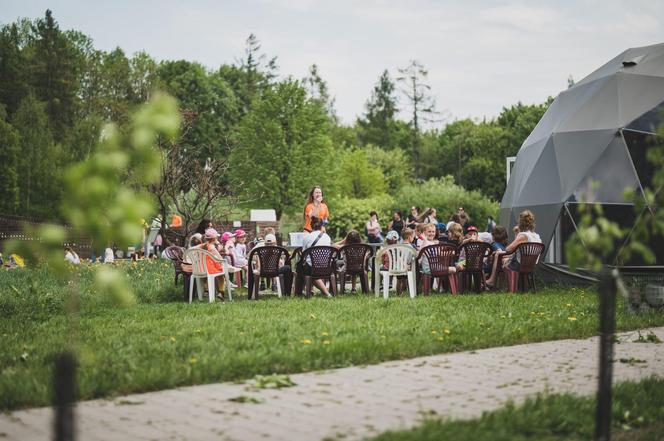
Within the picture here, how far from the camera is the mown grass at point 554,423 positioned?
4691 mm

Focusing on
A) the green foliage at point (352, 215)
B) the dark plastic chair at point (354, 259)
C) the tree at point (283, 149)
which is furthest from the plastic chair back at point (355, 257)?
the tree at point (283, 149)

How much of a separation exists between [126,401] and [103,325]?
431cm

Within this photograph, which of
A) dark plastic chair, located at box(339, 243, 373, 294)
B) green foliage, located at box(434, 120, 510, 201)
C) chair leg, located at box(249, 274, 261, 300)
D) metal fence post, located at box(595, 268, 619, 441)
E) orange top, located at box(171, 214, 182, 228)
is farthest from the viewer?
green foliage, located at box(434, 120, 510, 201)

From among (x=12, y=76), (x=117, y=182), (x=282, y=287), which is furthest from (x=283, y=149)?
(x=117, y=182)

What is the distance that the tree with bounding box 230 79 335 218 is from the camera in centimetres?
4928


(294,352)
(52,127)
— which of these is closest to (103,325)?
(294,352)

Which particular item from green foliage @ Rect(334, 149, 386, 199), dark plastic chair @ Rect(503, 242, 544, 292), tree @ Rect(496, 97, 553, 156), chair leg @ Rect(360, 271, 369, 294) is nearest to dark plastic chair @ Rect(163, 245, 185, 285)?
chair leg @ Rect(360, 271, 369, 294)

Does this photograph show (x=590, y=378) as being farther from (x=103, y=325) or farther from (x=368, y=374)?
(x=103, y=325)

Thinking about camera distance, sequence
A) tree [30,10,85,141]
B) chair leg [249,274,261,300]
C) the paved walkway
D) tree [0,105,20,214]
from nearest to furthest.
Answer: the paved walkway < chair leg [249,274,261,300] < tree [0,105,20,214] < tree [30,10,85,141]

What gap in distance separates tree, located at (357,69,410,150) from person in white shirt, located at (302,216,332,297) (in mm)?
61630

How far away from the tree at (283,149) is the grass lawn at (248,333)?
35.8m

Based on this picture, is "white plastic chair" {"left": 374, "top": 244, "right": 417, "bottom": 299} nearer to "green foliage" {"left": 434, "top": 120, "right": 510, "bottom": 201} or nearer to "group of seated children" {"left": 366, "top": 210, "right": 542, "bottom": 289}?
"group of seated children" {"left": 366, "top": 210, "right": 542, "bottom": 289}

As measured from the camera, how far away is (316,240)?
13828 millimetres

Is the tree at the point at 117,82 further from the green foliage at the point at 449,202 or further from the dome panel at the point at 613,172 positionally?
the dome panel at the point at 613,172
